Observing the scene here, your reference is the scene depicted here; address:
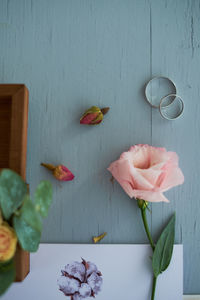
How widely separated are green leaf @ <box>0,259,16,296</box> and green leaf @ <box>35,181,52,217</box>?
0.12 meters

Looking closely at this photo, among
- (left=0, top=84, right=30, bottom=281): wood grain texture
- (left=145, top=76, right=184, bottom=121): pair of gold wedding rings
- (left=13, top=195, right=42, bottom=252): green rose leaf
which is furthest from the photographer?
(left=145, top=76, right=184, bottom=121): pair of gold wedding rings

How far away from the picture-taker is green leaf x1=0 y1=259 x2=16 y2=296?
451mm

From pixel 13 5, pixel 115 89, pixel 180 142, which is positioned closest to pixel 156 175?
pixel 180 142

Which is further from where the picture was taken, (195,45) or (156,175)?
(195,45)

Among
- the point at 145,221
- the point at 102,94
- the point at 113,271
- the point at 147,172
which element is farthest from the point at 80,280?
the point at 102,94

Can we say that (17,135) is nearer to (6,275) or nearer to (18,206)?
(18,206)

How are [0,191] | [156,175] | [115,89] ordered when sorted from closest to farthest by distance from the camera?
1. [0,191]
2. [156,175]
3. [115,89]

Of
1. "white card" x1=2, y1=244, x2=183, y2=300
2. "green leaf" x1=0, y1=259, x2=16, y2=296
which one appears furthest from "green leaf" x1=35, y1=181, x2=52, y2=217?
"white card" x1=2, y1=244, x2=183, y2=300

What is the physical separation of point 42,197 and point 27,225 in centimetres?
7

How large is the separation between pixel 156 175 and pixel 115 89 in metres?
0.25

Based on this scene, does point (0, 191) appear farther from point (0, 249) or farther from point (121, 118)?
point (121, 118)

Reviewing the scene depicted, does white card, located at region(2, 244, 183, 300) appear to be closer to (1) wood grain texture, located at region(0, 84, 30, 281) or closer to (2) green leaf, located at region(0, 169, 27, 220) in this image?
(1) wood grain texture, located at region(0, 84, 30, 281)

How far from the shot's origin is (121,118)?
2.23 ft

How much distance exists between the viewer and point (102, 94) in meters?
0.68
